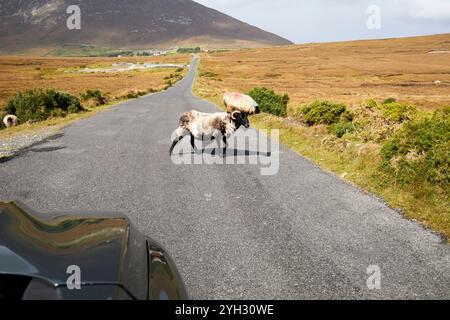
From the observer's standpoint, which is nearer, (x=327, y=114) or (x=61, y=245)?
(x=61, y=245)

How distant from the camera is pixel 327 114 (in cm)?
2044

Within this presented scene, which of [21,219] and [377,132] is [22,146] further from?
[377,132]

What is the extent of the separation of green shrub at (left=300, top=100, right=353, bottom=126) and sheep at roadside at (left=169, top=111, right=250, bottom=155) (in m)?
11.0

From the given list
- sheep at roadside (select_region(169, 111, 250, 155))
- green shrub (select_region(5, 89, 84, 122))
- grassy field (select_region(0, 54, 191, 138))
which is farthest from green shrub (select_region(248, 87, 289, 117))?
sheep at roadside (select_region(169, 111, 250, 155))

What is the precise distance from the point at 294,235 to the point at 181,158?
245 inches

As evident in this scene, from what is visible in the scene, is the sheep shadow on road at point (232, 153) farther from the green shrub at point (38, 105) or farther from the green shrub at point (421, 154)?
the green shrub at point (38, 105)

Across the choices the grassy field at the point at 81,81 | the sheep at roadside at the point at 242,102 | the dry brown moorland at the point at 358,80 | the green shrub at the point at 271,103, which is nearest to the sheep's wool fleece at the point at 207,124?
the sheep at roadside at the point at 242,102

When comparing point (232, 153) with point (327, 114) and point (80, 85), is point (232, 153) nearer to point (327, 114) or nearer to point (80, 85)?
point (327, 114)

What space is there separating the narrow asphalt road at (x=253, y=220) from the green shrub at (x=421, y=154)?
1.25 m

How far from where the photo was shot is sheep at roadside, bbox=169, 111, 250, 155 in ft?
35.2

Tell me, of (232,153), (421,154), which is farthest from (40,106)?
(421,154)

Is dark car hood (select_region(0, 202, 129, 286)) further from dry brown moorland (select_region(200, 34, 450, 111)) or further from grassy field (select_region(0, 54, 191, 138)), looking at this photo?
dry brown moorland (select_region(200, 34, 450, 111))

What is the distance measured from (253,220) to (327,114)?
15225mm
